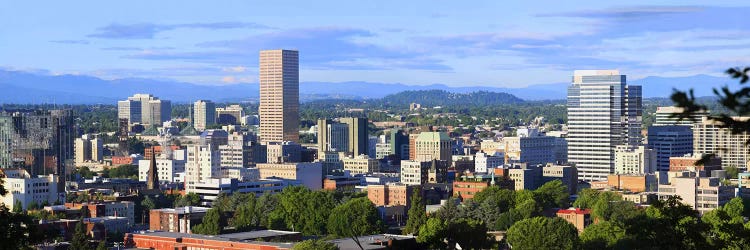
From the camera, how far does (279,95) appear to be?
6594 inches

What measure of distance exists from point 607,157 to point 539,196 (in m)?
36.9

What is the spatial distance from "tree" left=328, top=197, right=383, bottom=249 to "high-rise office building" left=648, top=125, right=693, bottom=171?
51.8 m

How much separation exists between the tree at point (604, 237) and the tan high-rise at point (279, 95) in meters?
107

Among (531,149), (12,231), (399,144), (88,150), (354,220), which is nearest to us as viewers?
(12,231)

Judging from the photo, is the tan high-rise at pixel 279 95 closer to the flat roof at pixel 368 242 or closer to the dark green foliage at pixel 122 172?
the dark green foliage at pixel 122 172

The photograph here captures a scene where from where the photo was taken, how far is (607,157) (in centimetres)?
10856

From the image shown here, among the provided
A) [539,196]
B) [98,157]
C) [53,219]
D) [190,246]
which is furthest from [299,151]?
[190,246]

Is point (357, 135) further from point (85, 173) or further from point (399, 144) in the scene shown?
point (85, 173)

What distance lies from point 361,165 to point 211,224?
5791 cm

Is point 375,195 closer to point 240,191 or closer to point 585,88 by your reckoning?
point 240,191

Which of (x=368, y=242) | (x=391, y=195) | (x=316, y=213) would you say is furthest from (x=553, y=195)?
(x=368, y=242)

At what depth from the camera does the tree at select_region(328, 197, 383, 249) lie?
59.7 m

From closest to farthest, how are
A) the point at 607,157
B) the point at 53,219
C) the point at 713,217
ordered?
1. the point at 713,217
2. the point at 53,219
3. the point at 607,157

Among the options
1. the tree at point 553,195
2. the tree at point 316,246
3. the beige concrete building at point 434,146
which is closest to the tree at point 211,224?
the tree at point 316,246
